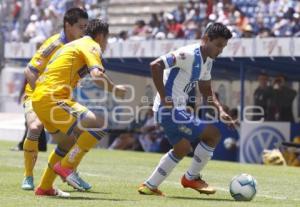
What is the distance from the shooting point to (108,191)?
38.3 feet

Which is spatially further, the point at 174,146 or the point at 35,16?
the point at 35,16

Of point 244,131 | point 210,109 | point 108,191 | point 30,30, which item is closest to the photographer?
point 108,191

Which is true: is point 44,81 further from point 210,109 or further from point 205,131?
point 210,109

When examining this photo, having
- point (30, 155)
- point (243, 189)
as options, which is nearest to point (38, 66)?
point (30, 155)

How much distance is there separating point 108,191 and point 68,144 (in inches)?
41.2

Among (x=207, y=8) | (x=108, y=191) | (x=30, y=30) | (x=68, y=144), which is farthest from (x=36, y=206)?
(x=30, y=30)

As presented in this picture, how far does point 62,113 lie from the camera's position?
1040 cm

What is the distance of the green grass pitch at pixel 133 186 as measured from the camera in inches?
400

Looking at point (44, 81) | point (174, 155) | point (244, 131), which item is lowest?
point (244, 131)

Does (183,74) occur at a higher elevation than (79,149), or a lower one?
higher

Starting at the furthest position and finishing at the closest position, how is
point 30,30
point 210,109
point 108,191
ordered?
point 30,30 < point 210,109 < point 108,191

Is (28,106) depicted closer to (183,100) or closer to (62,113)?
(62,113)

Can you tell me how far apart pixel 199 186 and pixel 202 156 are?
0.36 metres

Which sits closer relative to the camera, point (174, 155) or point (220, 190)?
point (174, 155)
